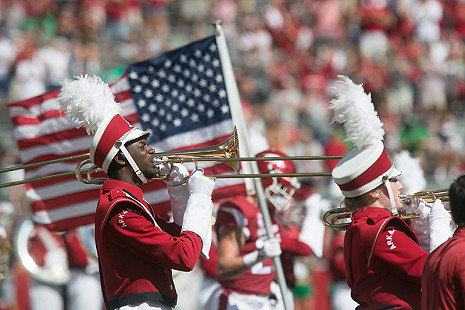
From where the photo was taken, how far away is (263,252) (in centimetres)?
669

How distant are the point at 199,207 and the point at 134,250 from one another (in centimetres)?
41

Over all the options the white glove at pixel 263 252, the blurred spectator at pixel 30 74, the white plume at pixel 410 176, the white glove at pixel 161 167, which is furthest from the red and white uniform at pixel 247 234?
the blurred spectator at pixel 30 74

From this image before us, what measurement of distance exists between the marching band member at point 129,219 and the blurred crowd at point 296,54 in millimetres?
7168

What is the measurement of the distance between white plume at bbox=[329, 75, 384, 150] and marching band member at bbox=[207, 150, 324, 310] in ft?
6.53

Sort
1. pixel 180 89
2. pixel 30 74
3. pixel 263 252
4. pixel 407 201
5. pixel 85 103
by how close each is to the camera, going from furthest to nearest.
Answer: pixel 30 74 < pixel 180 89 < pixel 263 252 < pixel 407 201 < pixel 85 103

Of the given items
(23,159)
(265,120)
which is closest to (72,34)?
(265,120)

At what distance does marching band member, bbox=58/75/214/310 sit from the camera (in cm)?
465

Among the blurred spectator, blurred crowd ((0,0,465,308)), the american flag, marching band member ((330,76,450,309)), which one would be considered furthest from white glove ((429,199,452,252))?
the blurred spectator

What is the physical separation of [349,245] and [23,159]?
3.85 m

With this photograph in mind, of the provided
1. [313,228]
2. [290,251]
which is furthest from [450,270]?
[313,228]

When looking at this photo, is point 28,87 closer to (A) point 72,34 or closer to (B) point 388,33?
(A) point 72,34

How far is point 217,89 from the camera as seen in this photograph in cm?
740

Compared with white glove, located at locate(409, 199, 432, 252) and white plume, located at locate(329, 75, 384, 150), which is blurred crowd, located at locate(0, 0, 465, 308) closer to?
white glove, located at locate(409, 199, 432, 252)

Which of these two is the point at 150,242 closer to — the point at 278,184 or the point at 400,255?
the point at 400,255
